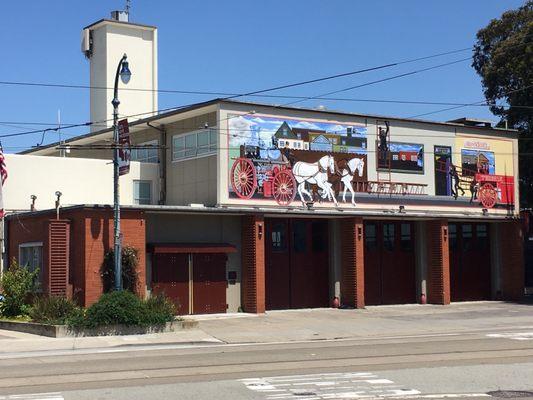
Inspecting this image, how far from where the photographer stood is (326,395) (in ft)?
34.1

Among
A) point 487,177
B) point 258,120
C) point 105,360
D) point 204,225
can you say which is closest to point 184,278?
point 204,225

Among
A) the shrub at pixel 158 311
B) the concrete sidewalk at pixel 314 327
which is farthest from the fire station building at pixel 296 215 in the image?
the shrub at pixel 158 311

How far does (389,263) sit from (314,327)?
32.5ft

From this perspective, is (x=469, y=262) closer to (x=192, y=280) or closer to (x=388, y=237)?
(x=388, y=237)

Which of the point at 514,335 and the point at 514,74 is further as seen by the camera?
the point at 514,74

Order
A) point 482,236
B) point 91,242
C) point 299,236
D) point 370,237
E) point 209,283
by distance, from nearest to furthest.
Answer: point 91,242, point 209,283, point 299,236, point 370,237, point 482,236

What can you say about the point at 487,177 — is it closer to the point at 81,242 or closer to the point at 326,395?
the point at 81,242

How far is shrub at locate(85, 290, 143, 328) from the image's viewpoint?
21002mm

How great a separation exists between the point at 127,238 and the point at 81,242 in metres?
1.55

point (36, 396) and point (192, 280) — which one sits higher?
point (192, 280)

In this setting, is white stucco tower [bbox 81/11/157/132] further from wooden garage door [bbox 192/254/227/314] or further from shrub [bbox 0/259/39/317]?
shrub [bbox 0/259/39/317]

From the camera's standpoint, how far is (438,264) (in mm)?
32531

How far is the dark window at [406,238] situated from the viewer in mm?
33000

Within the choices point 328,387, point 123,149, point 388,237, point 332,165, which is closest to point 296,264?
point 332,165
